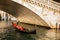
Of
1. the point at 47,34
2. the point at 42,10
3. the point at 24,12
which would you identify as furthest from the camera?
the point at 24,12

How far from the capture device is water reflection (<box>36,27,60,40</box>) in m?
19.0

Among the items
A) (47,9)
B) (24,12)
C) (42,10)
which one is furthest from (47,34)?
(24,12)

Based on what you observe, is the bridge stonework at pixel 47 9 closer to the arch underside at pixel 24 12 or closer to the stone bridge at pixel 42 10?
the stone bridge at pixel 42 10

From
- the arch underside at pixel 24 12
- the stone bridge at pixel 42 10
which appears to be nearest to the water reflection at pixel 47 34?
the stone bridge at pixel 42 10

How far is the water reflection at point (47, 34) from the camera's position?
19.0 meters

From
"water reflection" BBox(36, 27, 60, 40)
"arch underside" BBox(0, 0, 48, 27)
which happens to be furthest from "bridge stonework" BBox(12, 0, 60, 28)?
"water reflection" BBox(36, 27, 60, 40)

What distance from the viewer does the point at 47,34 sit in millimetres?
20453

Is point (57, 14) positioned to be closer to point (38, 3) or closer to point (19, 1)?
point (38, 3)

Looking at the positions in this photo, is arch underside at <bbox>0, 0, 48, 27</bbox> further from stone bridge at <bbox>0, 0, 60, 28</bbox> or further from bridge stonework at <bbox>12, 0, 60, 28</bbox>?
bridge stonework at <bbox>12, 0, 60, 28</bbox>

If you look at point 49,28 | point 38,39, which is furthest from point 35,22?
point 38,39

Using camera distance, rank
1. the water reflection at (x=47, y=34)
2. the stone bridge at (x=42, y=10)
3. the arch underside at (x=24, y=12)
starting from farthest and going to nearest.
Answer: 1. the arch underside at (x=24, y=12)
2. the stone bridge at (x=42, y=10)
3. the water reflection at (x=47, y=34)

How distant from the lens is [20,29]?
21.0 metres

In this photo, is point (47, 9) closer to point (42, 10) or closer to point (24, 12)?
point (42, 10)

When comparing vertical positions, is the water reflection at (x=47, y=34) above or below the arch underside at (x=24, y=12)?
below
